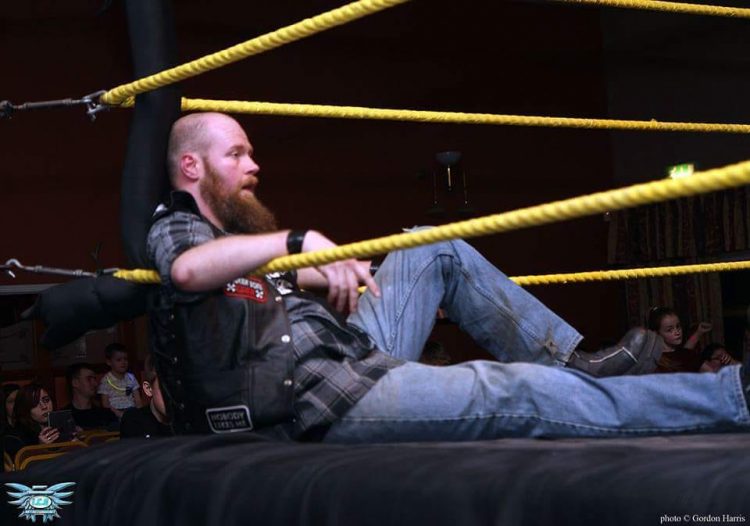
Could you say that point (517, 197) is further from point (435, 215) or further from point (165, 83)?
point (165, 83)

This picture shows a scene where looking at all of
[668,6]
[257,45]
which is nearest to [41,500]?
[257,45]

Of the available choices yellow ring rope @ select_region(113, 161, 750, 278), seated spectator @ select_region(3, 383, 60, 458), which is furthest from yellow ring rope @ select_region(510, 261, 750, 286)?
seated spectator @ select_region(3, 383, 60, 458)

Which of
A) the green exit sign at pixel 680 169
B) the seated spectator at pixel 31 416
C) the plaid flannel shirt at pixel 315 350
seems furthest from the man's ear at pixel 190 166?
the green exit sign at pixel 680 169

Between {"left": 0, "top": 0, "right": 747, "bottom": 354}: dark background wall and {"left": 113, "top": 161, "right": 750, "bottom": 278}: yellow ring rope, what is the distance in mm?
5380

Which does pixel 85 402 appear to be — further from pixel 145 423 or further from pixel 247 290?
pixel 247 290

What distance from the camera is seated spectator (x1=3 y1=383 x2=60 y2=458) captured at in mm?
Result: 4463

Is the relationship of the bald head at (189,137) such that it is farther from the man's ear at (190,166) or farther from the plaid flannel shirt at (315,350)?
the plaid flannel shirt at (315,350)

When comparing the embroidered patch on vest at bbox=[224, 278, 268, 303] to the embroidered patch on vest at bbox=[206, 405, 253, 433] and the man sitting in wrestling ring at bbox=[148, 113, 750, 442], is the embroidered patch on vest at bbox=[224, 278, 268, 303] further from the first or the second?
the embroidered patch on vest at bbox=[206, 405, 253, 433]

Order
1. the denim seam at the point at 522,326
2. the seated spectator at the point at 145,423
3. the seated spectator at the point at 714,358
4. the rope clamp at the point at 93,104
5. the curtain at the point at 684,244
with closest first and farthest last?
1. the rope clamp at the point at 93,104
2. the denim seam at the point at 522,326
3. the seated spectator at the point at 145,423
4. the seated spectator at the point at 714,358
5. the curtain at the point at 684,244

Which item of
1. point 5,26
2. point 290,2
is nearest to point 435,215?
point 290,2

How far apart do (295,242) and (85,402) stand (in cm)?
421

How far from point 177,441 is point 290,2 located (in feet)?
19.8

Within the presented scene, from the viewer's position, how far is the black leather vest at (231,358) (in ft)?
5.23

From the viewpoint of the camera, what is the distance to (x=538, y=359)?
1928 mm
